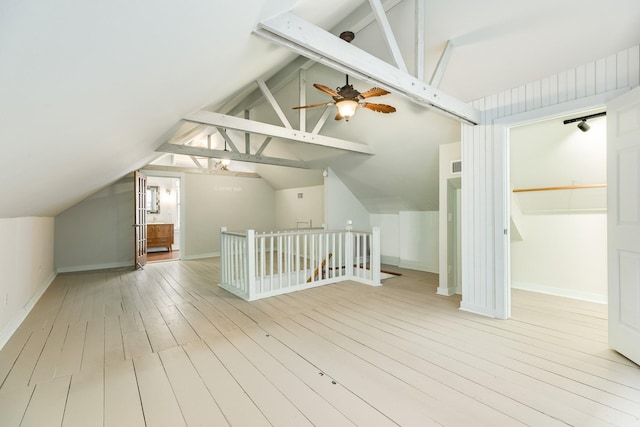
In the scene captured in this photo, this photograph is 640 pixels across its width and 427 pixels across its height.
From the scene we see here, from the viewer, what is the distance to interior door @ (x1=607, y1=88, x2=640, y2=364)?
203 centimetres

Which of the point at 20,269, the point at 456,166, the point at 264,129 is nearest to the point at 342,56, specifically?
the point at 264,129

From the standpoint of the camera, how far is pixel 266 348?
2.34 m

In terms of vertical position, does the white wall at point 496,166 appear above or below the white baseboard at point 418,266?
above

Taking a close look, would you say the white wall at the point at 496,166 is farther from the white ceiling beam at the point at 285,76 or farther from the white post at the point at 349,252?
the white post at the point at 349,252

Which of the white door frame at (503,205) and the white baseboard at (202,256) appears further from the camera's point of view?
the white baseboard at (202,256)

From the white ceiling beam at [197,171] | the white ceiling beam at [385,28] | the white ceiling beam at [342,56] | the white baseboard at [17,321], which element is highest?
the white ceiling beam at [385,28]

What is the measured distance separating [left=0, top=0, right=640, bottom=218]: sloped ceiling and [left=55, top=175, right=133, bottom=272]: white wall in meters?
3.91

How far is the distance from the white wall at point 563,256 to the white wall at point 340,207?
10.6 ft

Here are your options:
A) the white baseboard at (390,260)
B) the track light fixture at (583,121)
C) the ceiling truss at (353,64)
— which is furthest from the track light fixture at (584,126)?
the white baseboard at (390,260)

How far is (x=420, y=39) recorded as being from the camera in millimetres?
2531

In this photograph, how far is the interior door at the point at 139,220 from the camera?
18.7ft

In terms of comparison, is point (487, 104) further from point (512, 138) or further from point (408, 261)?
point (408, 261)

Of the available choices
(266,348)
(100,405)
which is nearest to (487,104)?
(266,348)

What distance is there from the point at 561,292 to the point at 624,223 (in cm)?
217
